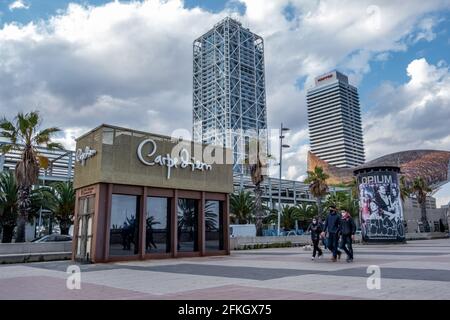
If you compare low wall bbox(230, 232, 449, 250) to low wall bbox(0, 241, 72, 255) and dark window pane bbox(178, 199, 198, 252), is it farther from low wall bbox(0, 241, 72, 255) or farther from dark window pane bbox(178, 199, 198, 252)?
low wall bbox(0, 241, 72, 255)

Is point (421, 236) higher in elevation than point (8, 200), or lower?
lower

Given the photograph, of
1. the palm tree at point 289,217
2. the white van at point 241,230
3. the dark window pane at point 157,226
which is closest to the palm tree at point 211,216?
the dark window pane at point 157,226

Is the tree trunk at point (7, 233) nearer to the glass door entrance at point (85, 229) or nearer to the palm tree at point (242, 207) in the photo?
the glass door entrance at point (85, 229)

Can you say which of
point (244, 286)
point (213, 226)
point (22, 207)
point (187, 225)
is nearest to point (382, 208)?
point (213, 226)

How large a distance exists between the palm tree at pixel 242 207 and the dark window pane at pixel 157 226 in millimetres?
26574

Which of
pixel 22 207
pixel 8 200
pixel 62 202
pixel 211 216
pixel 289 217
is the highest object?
pixel 62 202

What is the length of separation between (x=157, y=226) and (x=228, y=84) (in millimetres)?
150553

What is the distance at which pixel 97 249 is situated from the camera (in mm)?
→ 15719

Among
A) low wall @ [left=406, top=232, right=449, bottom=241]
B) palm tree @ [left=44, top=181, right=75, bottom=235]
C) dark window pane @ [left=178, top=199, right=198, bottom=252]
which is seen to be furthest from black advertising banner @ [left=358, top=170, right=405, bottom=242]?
palm tree @ [left=44, top=181, right=75, bottom=235]

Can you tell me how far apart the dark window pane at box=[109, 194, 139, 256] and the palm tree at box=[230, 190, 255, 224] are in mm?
27925

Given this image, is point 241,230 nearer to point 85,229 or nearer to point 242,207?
point 242,207

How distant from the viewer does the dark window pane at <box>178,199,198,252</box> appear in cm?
1883

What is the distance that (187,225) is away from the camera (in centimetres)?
1920
